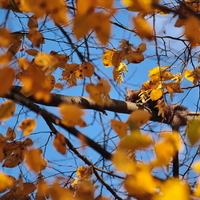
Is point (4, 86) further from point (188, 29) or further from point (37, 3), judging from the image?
point (188, 29)

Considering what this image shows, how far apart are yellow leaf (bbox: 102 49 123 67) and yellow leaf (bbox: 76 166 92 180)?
0.63m

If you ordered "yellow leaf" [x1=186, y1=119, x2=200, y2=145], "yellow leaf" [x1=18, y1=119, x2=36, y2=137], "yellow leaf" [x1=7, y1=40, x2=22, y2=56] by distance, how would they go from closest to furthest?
"yellow leaf" [x1=186, y1=119, x2=200, y2=145] < "yellow leaf" [x1=18, y1=119, x2=36, y2=137] < "yellow leaf" [x1=7, y1=40, x2=22, y2=56]

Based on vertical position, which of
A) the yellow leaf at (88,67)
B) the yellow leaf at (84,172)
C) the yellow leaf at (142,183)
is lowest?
the yellow leaf at (142,183)

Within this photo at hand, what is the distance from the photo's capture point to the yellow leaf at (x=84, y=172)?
1.61m

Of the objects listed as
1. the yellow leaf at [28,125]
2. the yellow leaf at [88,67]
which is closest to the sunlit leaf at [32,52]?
the yellow leaf at [88,67]

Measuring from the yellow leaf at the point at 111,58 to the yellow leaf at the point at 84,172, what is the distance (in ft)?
2.07

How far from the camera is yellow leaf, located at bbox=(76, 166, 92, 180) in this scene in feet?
5.29

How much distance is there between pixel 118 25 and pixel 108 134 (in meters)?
0.68

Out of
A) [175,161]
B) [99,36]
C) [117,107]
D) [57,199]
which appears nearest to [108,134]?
[117,107]

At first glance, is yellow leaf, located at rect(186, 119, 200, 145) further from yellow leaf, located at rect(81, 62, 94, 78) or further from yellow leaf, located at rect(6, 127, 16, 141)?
yellow leaf, located at rect(6, 127, 16, 141)

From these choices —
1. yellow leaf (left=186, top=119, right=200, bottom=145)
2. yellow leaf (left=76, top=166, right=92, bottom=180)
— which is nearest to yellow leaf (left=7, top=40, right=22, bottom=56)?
yellow leaf (left=76, top=166, right=92, bottom=180)

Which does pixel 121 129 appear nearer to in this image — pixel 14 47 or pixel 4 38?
pixel 4 38

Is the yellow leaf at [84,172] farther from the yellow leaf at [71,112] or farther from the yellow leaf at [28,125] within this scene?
the yellow leaf at [71,112]

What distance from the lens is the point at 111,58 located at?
5.44ft
